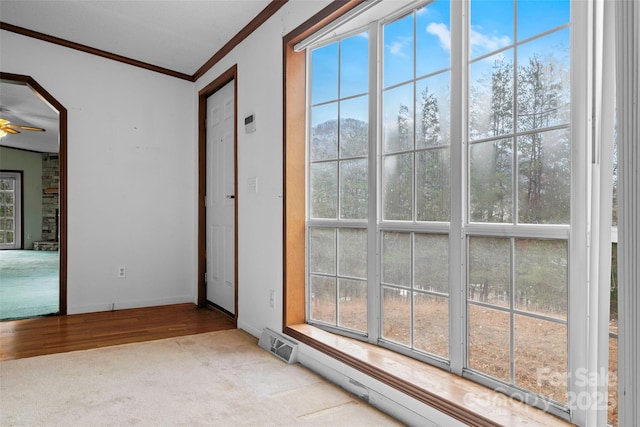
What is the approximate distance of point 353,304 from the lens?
2.56m

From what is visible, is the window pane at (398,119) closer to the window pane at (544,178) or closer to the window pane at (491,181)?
the window pane at (491,181)

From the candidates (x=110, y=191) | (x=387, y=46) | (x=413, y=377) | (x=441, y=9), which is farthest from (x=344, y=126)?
(x=110, y=191)

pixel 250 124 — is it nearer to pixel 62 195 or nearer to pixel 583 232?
pixel 62 195

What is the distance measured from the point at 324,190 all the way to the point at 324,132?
0.38m

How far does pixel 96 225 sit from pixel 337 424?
3.20 metres

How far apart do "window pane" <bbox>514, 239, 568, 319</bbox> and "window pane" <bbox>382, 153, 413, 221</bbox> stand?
0.65 metres

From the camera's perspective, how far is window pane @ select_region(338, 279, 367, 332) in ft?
8.19

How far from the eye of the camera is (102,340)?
10.1 ft

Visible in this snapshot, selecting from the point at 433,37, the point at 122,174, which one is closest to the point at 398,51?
the point at 433,37

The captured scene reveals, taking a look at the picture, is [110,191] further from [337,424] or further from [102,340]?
[337,424]

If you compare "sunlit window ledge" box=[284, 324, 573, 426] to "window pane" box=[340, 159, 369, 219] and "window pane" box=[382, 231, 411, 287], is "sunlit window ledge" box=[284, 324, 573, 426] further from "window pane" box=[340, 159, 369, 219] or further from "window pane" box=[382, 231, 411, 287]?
"window pane" box=[340, 159, 369, 219]

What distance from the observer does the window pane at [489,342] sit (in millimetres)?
1760

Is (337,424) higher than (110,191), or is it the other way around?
(110,191)

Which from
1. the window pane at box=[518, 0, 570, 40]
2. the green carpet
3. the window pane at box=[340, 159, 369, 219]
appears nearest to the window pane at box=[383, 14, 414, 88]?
the window pane at box=[340, 159, 369, 219]
